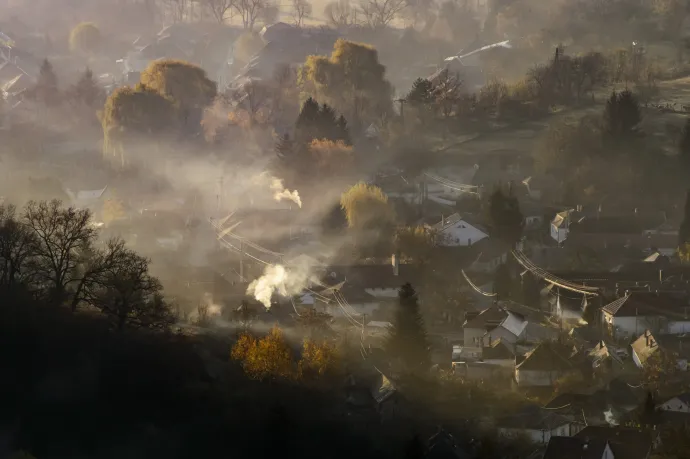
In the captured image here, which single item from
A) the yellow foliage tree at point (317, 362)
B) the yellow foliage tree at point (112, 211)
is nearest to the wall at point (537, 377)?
the yellow foliage tree at point (317, 362)

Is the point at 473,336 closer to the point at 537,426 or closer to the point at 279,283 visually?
the point at 537,426

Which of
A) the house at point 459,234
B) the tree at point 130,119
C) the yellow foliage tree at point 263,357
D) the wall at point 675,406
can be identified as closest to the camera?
the wall at point 675,406

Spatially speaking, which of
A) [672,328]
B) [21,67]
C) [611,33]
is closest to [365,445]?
[672,328]

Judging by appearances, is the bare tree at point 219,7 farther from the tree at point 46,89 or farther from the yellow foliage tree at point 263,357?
the yellow foliage tree at point 263,357

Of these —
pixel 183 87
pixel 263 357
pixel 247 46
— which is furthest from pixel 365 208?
pixel 247 46

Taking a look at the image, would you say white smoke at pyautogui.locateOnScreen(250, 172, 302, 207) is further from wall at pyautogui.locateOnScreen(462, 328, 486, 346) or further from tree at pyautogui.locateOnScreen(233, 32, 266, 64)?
tree at pyautogui.locateOnScreen(233, 32, 266, 64)

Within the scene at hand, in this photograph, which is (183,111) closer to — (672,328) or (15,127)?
(15,127)
